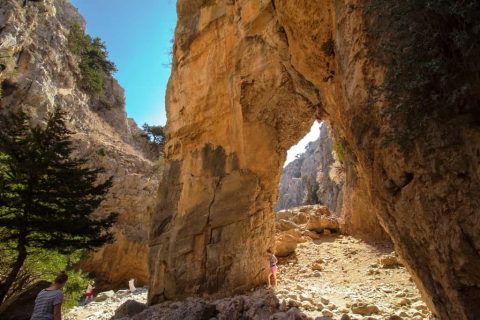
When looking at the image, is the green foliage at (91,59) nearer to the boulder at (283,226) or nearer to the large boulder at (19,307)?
the boulder at (283,226)

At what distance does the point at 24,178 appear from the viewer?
880 cm

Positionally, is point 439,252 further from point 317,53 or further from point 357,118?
point 317,53

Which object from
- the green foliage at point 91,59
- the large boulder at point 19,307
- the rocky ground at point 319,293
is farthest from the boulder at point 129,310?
the green foliage at point 91,59

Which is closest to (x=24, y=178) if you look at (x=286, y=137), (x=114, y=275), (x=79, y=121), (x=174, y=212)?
(x=174, y=212)

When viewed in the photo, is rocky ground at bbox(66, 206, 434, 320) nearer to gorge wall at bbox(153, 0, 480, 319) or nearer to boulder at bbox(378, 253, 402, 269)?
boulder at bbox(378, 253, 402, 269)

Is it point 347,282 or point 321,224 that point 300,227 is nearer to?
point 321,224

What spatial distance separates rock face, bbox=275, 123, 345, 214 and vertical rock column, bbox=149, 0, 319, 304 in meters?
12.0

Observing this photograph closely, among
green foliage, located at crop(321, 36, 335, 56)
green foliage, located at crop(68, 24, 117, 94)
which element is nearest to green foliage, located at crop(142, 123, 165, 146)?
green foliage, located at crop(68, 24, 117, 94)

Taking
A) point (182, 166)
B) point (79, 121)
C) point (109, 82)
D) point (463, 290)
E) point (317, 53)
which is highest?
point (109, 82)

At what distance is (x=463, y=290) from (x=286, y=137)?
7846 millimetres

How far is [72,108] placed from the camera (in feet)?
106

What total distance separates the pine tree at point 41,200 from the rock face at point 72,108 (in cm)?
1433

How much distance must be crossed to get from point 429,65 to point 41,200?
8898 millimetres

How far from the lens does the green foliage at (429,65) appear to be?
13.0 ft
